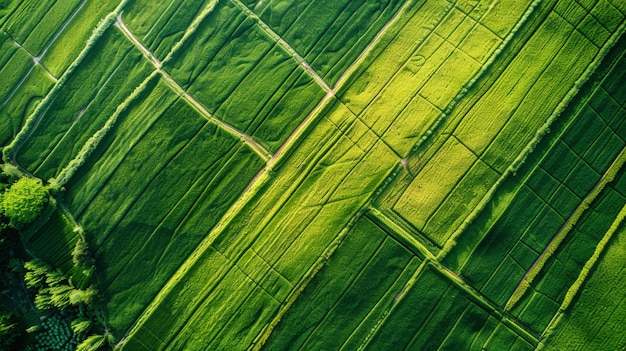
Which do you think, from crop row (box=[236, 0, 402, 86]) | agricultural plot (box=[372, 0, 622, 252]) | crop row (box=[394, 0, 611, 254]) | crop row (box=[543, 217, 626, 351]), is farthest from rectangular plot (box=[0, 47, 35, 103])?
crop row (box=[543, 217, 626, 351])

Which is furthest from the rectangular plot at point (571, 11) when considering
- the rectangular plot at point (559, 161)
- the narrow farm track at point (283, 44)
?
the narrow farm track at point (283, 44)

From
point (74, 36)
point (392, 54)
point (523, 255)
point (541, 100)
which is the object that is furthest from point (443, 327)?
point (74, 36)

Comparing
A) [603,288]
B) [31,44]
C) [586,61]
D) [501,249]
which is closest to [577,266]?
[603,288]

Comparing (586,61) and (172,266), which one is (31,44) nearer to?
(172,266)

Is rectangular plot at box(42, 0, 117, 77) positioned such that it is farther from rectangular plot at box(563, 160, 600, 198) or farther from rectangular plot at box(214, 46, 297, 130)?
rectangular plot at box(563, 160, 600, 198)

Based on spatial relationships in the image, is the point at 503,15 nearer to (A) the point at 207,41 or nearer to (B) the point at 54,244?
(A) the point at 207,41
